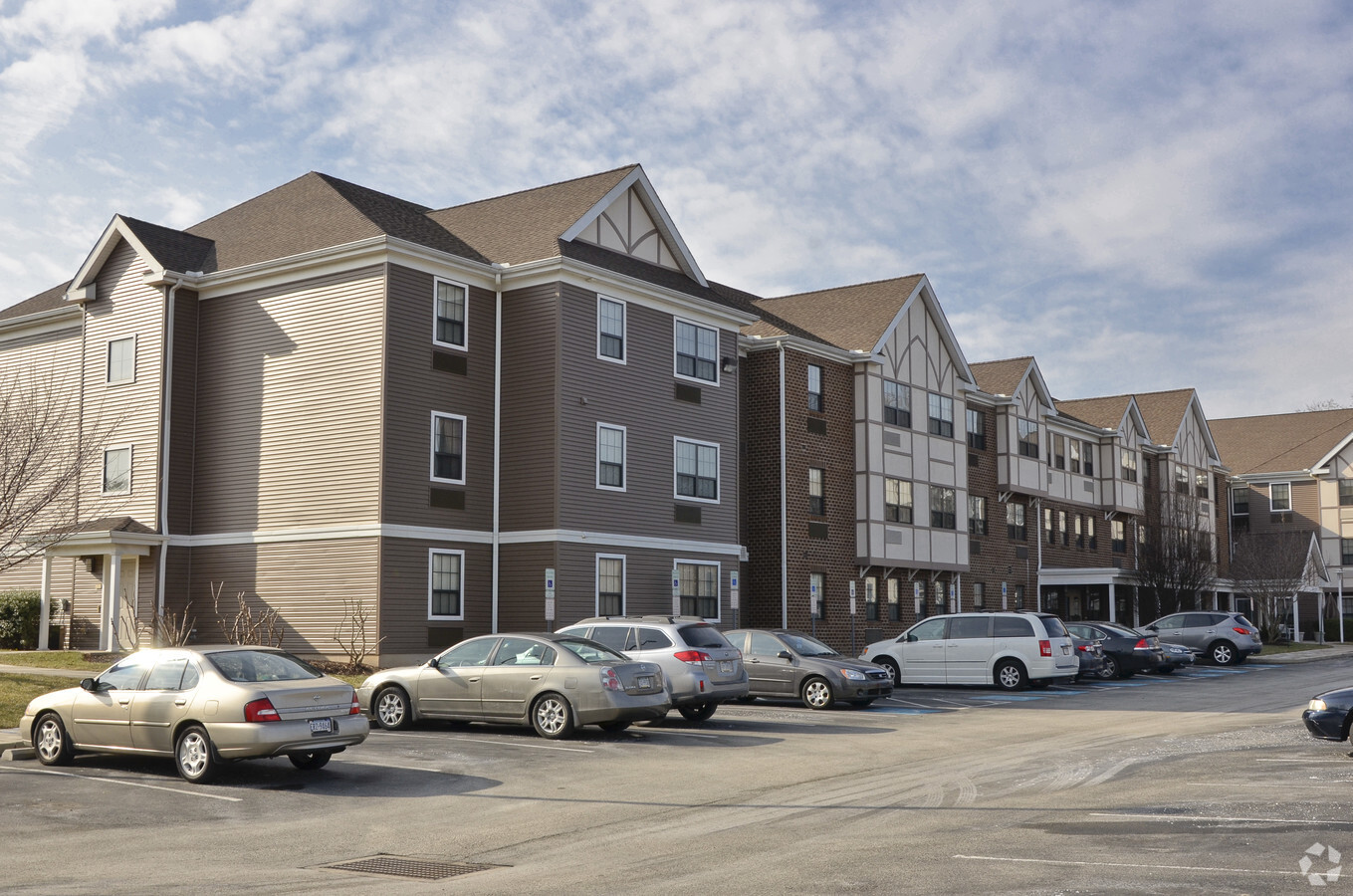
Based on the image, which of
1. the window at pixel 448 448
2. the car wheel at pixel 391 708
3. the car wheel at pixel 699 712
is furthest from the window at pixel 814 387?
the car wheel at pixel 391 708

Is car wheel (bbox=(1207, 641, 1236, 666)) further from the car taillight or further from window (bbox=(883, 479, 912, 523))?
the car taillight

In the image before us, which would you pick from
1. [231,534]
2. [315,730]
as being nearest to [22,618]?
[231,534]

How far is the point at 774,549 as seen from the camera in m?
37.4

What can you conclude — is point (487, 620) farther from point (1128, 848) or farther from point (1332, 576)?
point (1332, 576)

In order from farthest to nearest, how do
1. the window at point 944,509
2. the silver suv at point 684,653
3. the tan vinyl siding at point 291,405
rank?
1. the window at point 944,509
2. the tan vinyl siding at point 291,405
3. the silver suv at point 684,653

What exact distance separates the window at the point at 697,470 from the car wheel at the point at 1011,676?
9385 millimetres

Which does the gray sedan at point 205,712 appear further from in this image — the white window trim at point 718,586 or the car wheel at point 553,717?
the white window trim at point 718,586

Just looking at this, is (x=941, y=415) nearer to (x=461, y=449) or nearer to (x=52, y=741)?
(x=461, y=449)

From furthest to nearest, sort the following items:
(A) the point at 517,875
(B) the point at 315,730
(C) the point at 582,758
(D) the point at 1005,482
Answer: (D) the point at 1005,482
(C) the point at 582,758
(B) the point at 315,730
(A) the point at 517,875

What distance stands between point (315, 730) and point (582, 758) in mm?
3289

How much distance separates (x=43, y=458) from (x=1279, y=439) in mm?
69145

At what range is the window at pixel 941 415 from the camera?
144ft

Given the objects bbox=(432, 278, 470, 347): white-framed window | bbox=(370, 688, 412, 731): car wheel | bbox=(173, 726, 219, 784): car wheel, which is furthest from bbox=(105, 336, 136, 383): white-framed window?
bbox=(173, 726, 219, 784): car wheel

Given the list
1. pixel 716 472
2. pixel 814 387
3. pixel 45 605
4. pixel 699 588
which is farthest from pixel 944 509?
pixel 45 605
